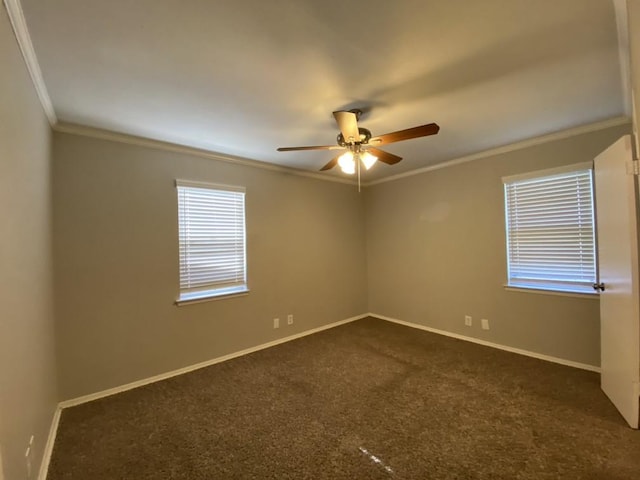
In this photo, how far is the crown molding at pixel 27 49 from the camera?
1.28 metres

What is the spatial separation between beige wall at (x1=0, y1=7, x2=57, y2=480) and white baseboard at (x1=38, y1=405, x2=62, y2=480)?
0.09 metres

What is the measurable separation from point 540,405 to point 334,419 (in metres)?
1.67

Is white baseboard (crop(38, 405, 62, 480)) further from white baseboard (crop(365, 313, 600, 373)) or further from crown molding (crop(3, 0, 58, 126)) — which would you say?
white baseboard (crop(365, 313, 600, 373))

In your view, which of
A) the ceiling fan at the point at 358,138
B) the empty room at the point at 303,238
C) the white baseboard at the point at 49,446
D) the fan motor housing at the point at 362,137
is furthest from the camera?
the fan motor housing at the point at 362,137

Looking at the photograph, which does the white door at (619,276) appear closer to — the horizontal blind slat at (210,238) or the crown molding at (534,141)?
the crown molding at (534,141)

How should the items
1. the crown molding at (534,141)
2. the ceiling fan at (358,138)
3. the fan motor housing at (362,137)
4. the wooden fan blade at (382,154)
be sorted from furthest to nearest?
the crown molding at (534,141) < the wooden fan blade at (382,154) < the fan motor housing at (362,137) < the ceiling fan at (358,138)

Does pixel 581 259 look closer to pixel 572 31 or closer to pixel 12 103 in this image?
pixel 572 31

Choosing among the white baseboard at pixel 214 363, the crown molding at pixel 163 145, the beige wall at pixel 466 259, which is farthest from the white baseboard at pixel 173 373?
the crown molding at pixel 163 145

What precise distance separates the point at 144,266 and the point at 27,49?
1857 millimetres

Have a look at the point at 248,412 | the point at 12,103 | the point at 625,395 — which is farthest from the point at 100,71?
the point at 625,395

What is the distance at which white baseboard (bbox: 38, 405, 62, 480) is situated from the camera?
1.73 metres

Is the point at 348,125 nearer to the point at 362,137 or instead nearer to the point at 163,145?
the point at 362,137

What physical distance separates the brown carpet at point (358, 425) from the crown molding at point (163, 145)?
2.36 metres

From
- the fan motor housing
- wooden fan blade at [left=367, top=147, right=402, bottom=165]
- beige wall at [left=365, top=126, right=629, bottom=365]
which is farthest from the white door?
the fan motor housing
